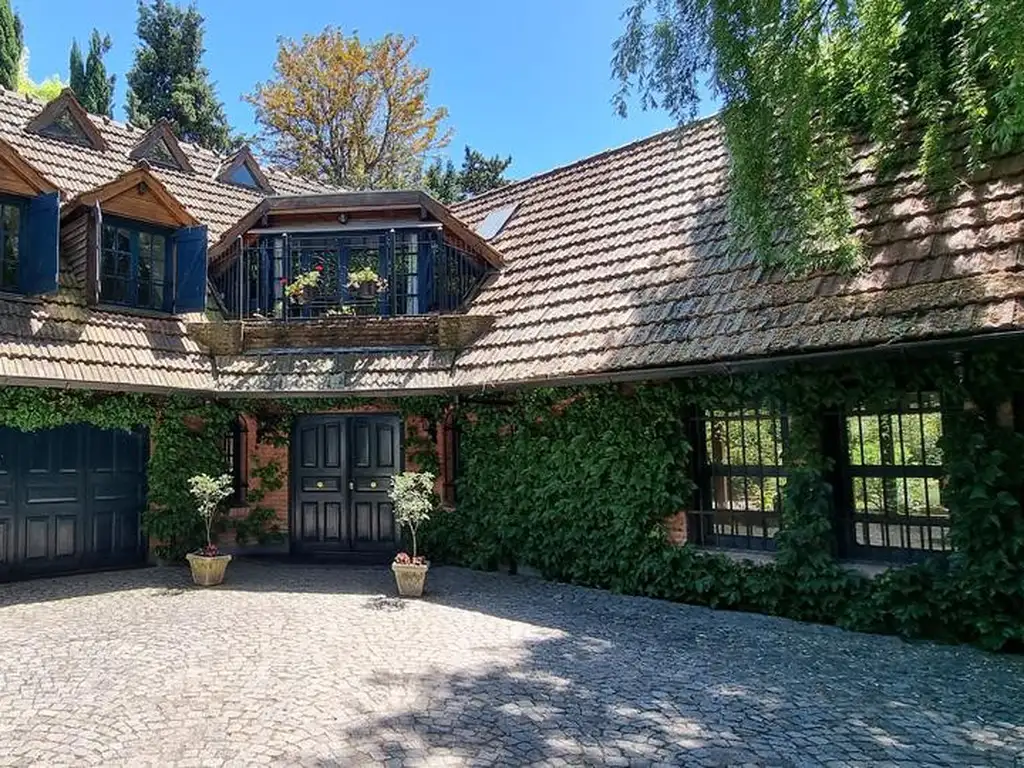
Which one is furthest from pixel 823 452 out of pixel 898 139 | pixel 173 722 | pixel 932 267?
pixel 173 722

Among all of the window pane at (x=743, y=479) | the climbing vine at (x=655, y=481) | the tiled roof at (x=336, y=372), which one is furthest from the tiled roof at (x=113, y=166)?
the window pane at (x=743, y=479)

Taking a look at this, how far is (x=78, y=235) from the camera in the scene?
34.1 feet

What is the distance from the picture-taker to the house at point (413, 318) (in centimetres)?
711

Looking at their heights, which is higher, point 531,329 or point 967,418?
point 531,329

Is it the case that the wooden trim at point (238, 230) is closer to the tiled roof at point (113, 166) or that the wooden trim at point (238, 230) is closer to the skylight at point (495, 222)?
the tiled roof at point (113, 166)

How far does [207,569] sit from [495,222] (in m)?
8.09

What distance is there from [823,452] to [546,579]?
160 inches

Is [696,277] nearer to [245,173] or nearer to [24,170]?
[24,170]

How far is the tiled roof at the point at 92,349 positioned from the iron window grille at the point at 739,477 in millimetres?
7007

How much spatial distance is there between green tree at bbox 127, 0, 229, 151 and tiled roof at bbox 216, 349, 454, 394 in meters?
20.9

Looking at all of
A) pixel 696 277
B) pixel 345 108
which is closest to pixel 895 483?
pixel 696 277

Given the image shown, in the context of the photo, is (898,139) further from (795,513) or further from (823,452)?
(795,513)

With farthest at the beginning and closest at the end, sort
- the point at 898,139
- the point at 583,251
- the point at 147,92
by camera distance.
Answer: the point at 147,92, the point at 583,251, the point at 898,139

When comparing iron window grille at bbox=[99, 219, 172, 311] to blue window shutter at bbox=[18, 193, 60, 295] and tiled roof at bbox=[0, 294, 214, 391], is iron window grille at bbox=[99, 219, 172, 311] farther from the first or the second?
blue window shutter at bbox=[18, 193, 60, 295]
